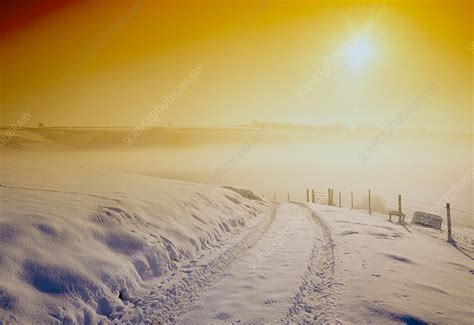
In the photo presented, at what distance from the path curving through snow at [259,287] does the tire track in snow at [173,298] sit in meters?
0.29

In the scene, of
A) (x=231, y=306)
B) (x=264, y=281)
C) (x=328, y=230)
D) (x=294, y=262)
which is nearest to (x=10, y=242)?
(x=231, y=306)

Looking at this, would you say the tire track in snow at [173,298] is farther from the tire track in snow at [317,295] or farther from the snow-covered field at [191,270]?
the tire track in snow at [317,295]

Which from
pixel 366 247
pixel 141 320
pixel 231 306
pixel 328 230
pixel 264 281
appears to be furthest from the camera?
pixel 328 230

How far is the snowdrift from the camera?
6.59m

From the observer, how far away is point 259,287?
838 cm

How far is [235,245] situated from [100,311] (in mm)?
6661

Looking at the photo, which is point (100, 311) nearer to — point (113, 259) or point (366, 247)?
point (113, 259)

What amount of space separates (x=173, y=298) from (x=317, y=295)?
4248 mm

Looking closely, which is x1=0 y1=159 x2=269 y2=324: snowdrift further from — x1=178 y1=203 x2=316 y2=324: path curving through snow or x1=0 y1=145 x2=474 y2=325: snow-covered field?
x1=178 y1=203 x2=316 y2=324: path curving through snow

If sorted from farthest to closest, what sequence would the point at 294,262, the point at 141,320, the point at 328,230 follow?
the point at 328,230, the point at 294,262, the point at 141,320

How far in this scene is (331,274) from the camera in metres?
9.20

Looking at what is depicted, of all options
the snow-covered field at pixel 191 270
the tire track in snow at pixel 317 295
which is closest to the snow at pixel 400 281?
the snow-covered field at pixel 191 270

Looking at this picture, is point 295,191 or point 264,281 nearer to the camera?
point 264,281

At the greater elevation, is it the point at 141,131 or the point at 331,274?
the point at 141,131
